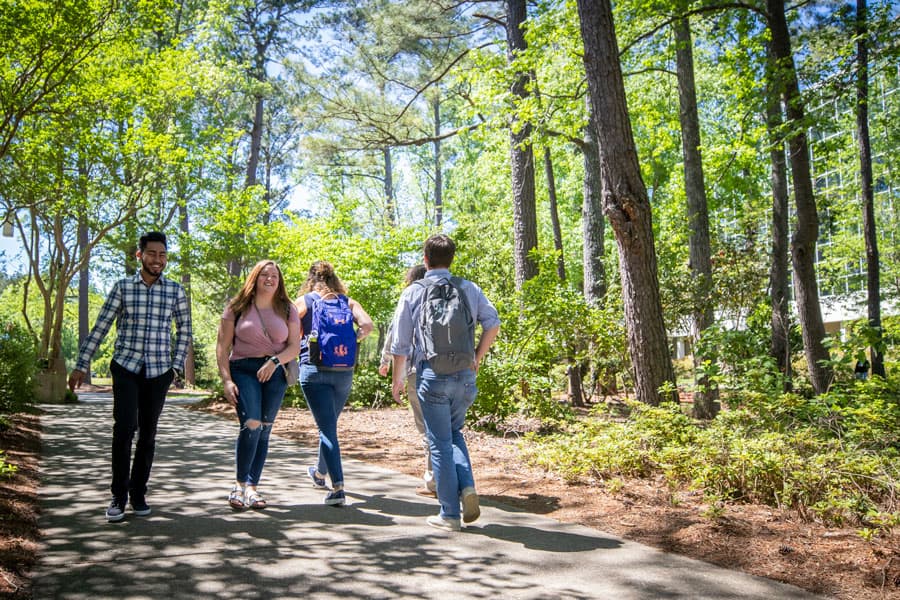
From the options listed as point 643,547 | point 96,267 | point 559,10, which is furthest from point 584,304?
point 96,267

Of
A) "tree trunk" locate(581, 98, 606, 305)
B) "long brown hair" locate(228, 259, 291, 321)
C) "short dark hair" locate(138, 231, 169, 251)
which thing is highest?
"tree trunk" locate(581, 98, 606, 305)

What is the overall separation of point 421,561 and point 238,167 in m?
33.7

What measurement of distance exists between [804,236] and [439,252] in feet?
23.3

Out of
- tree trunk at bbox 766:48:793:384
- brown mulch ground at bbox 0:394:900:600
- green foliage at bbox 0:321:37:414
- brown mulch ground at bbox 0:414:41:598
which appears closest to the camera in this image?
brown mulch ground at bbox 0:414:41:598

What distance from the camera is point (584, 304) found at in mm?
11227

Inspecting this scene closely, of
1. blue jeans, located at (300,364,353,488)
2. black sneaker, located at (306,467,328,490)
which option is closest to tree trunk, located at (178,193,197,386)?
blue jeans, located at (300,364,353,488)

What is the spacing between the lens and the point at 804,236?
1015 centimetres

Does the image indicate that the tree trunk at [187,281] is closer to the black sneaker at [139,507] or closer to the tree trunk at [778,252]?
the black sneaker at [139,507]

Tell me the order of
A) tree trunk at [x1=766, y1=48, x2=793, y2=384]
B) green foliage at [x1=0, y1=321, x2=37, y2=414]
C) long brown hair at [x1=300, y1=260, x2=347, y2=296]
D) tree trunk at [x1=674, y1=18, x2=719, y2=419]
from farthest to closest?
tree trunk at [x1=674, y1=18, x2=719, y2=419], tree trunk at [x1=766, y1=48, x2=793, y2=384], green foliage at [x1=0, y1=321, x2=37, y2=414], long brown hair at [x1=300, y1=260, x2=347, y2=296]

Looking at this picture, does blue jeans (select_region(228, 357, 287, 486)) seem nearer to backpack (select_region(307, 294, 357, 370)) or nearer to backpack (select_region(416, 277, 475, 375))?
backpack (select_region(307, 294, 357, 370))

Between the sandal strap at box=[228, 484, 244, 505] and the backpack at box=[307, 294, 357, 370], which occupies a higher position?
the backpack at box=[307, 294, 357, 370]

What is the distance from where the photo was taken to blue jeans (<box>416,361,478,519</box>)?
16.1ft

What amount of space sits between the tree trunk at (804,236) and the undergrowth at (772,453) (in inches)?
97.7

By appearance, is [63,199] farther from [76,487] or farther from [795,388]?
[795,388]
